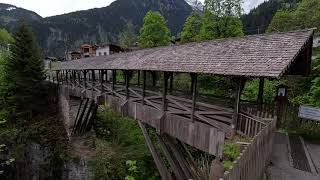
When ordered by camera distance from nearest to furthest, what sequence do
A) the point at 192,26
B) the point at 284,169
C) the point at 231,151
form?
the point at 231,151 < the point at 284,169 < the point at 192,26

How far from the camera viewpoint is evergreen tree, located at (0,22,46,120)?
22.7 m

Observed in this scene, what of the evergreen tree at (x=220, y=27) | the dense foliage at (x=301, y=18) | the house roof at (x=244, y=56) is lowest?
the house roof at (x=244, y=56)

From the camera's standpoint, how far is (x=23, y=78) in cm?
2283

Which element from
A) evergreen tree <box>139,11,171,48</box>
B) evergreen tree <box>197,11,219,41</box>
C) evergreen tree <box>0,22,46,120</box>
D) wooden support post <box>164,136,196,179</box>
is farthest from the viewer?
evergreen tree <box>139,11,171,48</box>

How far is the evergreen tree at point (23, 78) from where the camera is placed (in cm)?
2267

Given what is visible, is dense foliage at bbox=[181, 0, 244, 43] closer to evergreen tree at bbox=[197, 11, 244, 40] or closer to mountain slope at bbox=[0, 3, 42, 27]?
evergreen tree at bbox=[197, 11, 244, 40]

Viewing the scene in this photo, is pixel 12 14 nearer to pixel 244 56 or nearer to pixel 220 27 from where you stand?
pixel 220 27

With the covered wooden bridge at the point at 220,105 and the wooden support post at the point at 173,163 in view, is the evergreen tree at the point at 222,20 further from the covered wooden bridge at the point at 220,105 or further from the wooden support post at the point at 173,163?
the wooden support post at the point at 173,163

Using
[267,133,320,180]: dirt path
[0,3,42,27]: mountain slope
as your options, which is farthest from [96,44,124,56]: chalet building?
[0,3,42,27]: mountain slope

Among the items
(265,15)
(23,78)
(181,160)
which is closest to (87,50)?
(23,78)

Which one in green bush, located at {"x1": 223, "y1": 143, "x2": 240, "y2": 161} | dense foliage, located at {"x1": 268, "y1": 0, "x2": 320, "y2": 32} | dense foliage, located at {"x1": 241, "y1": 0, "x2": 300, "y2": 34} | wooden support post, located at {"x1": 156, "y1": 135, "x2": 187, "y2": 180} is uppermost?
dense foliage, located at {"x1": 241, "y1": 0, "x2": 300, "y2": 34}

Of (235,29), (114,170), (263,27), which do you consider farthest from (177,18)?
(114,170)

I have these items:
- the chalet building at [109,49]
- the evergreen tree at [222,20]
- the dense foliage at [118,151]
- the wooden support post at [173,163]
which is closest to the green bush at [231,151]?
the wooden support post at [173,163]

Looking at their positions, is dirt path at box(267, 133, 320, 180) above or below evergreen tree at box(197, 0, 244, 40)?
below
